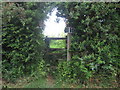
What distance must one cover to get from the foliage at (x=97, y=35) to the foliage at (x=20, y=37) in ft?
2.78

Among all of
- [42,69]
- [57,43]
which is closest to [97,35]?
[57,43]

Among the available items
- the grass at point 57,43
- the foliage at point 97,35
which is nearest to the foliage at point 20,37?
the grass at point 57,43

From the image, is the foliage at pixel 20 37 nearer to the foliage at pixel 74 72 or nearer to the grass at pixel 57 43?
the grass at pixel 57 43

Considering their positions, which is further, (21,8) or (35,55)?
(35,55)

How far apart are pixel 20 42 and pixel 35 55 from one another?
0.58 metres

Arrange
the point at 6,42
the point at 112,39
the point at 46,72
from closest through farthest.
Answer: the point at 112,39
the point at 6,42
the point at 46,72

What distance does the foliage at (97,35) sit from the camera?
120 inches

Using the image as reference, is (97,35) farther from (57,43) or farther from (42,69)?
(42,69)

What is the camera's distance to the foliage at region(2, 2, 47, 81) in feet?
10.4

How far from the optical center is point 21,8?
314cm

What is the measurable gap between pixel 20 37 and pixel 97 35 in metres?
2.21

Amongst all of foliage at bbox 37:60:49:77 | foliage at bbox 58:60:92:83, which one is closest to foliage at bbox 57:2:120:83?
foliage at bbox 58:60:92:83

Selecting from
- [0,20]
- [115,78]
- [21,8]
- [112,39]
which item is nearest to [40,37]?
[21,8]

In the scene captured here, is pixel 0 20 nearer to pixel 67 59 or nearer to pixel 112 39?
pixel 67 59
